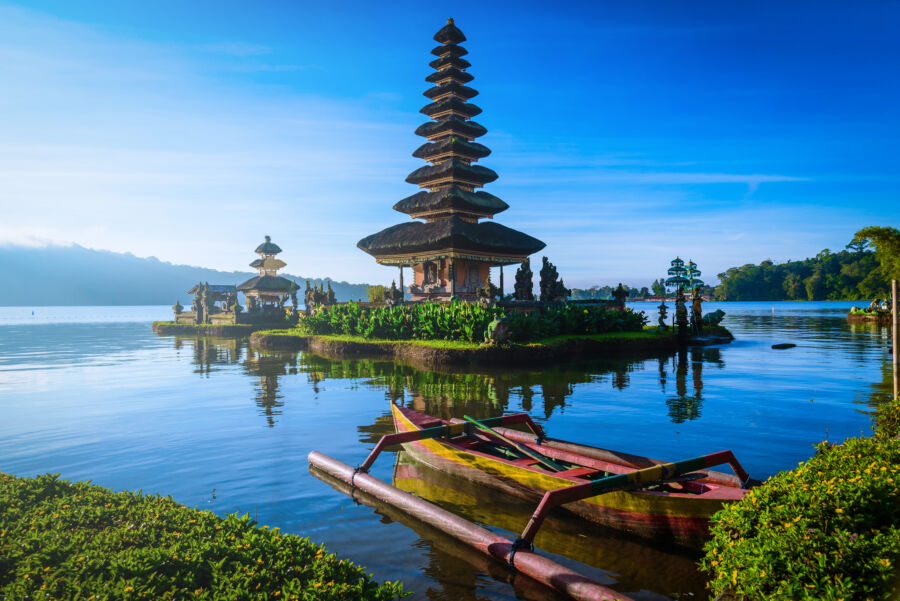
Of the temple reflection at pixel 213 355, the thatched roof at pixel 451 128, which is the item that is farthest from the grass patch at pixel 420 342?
the thatched roof at pixel 451 128

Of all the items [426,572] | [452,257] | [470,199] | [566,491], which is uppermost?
[470,199]

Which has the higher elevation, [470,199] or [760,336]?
[470,199]

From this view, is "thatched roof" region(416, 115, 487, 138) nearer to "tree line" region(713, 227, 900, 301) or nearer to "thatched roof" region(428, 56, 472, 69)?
"thatched roof" region(428, 56, 472, 69)

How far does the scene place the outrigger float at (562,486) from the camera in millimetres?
5102

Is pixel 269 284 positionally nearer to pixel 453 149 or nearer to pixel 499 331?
pixel 453 149

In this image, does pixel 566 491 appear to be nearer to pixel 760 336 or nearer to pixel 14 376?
pixel 14 376

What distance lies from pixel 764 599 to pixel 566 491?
2.24 m

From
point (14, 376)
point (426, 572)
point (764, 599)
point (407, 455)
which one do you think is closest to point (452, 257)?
point (14, 376)

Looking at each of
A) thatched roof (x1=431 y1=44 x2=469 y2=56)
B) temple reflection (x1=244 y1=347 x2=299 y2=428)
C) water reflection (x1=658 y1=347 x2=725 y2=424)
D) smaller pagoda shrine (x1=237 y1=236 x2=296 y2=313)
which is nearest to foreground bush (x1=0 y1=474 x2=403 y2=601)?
temple reflection (x1=244 y1=347 x2=299 y2=428)

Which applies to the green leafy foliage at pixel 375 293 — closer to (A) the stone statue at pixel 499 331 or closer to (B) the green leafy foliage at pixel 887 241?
(A) the stone statue at pixel 499 331

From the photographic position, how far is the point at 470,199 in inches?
1384

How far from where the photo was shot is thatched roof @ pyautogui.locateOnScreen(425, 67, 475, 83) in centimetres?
3925

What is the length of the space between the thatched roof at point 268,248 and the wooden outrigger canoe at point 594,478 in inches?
1886

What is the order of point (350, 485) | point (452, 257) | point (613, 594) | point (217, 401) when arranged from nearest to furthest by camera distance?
1. point (613, 594)
2. point (350, 485)
3. point (217, 401)
4. point (452, 257)
